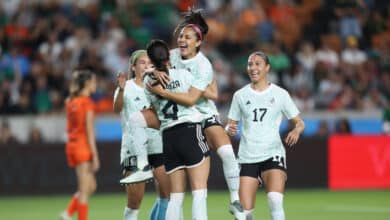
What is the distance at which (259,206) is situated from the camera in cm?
1830

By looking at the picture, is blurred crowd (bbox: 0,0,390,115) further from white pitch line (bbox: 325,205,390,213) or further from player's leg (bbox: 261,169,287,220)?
player's leg (bbox: 261,169,287,220)

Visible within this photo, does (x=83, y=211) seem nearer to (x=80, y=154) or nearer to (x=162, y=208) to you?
(x=80, y=154)

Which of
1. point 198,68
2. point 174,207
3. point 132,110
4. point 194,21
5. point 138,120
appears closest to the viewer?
point 174,207

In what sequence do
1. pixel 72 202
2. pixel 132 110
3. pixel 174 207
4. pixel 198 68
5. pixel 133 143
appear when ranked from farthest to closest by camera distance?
pixel 72 202, pixel 132 110, pixel 133 143, pixel 198 68, pixel 174 207

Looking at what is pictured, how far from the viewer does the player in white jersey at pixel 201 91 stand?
11.1 meters

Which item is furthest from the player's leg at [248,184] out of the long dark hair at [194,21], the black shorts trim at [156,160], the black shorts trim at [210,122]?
the long dark hair at [194,21]

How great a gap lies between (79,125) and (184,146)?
9.50 ft

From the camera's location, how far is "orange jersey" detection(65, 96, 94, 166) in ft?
44.7

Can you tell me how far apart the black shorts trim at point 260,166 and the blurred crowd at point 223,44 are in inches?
417

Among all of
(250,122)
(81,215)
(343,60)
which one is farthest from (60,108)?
(250,122)

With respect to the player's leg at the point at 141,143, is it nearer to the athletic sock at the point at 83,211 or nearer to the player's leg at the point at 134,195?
the player's leg at the point at 134,195

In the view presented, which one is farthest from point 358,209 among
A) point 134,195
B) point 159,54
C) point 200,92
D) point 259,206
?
point 159,54

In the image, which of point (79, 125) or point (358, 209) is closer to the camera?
point (79, 125)

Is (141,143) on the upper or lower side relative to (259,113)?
lower
